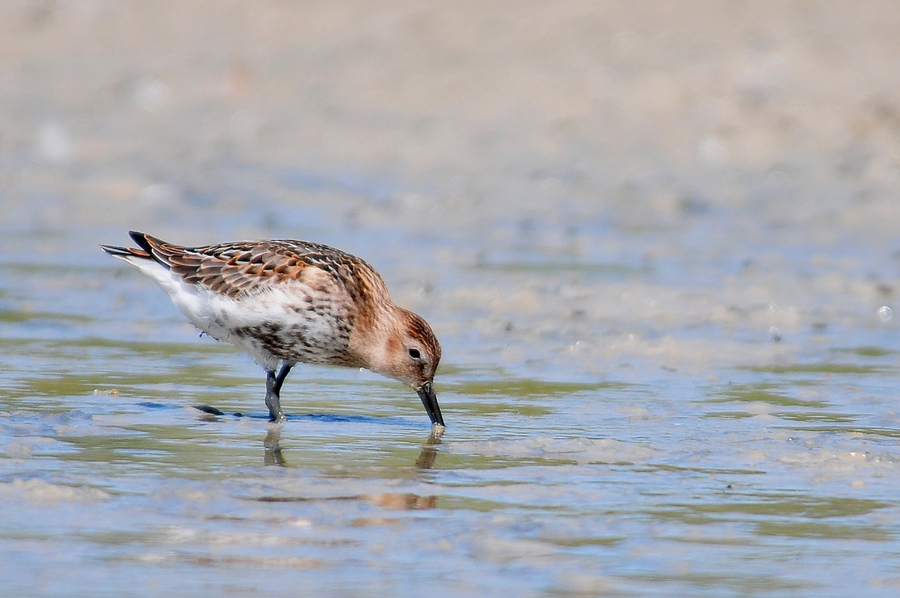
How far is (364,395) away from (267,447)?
161 cm

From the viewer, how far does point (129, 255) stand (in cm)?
852

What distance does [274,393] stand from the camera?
25.9 feet

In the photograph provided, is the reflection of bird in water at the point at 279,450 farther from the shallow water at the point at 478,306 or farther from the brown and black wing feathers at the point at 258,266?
the brown and black wing feathers at the point at 258,266

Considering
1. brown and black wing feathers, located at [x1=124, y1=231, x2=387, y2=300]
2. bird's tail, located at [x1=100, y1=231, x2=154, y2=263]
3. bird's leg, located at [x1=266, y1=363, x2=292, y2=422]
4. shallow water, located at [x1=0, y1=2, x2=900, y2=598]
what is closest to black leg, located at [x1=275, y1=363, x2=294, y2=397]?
bird's leg, located at [x1=266, y1=363, x2=292, y2=422]

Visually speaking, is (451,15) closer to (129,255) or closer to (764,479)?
(129,255)

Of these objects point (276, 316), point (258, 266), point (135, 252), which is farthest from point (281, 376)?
point (135, 252)

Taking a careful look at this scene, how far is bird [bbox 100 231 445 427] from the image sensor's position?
776cm

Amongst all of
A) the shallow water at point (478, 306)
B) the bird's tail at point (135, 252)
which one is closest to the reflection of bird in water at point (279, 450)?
the shallow water at point (478, 306)

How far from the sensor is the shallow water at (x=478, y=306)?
5.36m

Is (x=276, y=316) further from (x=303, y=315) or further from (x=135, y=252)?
(x=135, y=252)

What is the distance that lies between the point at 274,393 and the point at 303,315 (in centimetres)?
44

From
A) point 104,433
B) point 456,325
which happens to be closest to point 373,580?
point 104,433

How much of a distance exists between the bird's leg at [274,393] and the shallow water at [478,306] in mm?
147

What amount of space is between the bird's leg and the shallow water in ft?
0.48
